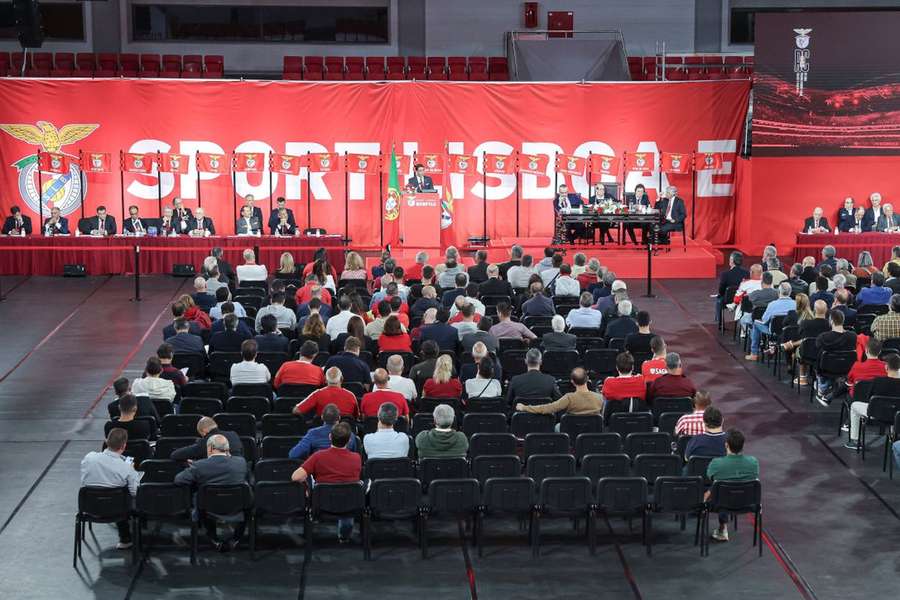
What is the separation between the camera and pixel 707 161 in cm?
2859

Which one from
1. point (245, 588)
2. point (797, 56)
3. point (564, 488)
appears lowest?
point (245, 588)

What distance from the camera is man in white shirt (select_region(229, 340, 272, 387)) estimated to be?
1495 centimetres

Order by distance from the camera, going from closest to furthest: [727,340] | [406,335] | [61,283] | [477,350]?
[477,350], [406,335], [727,340], [61,283]

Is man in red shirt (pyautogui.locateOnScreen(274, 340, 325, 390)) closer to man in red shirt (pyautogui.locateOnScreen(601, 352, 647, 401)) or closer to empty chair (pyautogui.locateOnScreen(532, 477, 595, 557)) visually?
man in red shirt (pyautogui.locateOnScreen(601, 352, 647, 401))

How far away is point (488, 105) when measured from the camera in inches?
1111

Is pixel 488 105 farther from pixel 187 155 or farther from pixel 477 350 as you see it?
pixel 477 350

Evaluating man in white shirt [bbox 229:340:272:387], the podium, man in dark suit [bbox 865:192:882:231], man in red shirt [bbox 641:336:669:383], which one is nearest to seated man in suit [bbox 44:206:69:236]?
the podium

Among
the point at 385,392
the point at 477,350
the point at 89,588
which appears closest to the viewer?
the point at 89,588

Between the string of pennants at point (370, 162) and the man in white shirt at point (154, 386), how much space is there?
13.9 metres

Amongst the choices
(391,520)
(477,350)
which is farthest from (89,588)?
(477,350)

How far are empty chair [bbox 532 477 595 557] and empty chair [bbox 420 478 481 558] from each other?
1.87 feet

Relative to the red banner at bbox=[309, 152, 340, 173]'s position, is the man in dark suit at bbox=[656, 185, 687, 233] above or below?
below

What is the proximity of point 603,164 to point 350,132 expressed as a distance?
5.37 m

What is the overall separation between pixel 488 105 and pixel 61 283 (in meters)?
9.45
